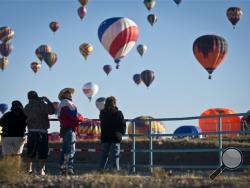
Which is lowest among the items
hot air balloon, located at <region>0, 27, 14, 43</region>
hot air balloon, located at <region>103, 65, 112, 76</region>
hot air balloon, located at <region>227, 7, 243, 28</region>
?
hot air balloon, located at <region>103, 65, 112, 76</region>

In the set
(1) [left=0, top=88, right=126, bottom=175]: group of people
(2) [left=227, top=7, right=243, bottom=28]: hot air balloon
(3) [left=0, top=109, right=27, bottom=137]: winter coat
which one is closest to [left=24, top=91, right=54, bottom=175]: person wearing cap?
(1) [left=0, top=88, right=126, bottom=175]: group of people

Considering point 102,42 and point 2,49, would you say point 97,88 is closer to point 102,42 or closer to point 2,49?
point 2,49

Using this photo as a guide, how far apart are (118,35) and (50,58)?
16.5 metres

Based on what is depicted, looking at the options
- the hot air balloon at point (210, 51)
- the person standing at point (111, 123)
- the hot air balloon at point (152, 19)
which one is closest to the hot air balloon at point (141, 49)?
the hot air balloon at point (152, 19)

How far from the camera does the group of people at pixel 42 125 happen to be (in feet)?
42.7

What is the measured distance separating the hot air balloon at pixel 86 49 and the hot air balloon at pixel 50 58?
2799 mm

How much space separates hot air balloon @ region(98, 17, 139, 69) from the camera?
4431 centimetres

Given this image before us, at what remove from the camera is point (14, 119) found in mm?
13227

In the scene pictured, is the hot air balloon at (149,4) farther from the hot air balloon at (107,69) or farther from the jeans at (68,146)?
the jeans at (68,146)

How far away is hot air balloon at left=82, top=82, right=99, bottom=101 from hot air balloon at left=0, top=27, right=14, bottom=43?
11.1m

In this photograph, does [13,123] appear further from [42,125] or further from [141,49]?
[141,49]

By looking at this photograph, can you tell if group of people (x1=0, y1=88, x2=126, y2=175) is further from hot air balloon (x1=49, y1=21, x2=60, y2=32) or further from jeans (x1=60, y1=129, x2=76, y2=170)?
hot air balloon (x1=49, y1=21, x2=60, y2=32)

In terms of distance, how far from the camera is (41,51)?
61.3 meters

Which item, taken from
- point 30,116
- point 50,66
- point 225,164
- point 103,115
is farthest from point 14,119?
point 50,66
